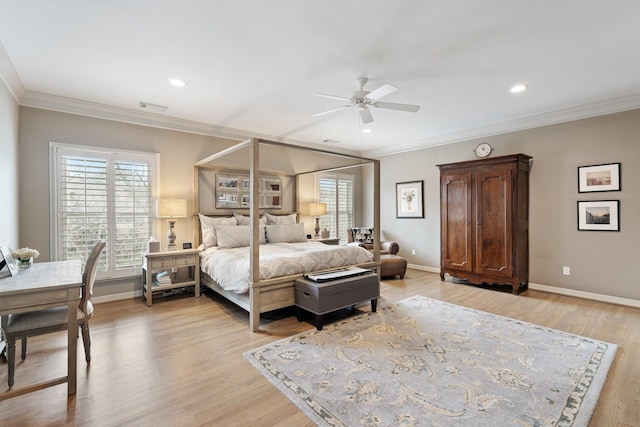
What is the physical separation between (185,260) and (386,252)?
12.1 ft

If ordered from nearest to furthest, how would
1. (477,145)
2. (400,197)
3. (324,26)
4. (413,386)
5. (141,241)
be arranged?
(413,386)
(324,26)
(141,241)
(477,145)
(400,197)

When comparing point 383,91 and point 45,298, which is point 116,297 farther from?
point 383,91

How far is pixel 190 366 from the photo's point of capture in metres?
2.49

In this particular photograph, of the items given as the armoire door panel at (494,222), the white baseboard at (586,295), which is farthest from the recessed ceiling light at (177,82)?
the white baseboard at (586,295)

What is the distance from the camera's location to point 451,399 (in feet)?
6.72

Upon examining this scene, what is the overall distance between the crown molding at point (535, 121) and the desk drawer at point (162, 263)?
5049 mm

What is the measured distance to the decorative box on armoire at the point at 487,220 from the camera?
4586 millimetres

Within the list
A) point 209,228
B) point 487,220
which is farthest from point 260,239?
point 487,220

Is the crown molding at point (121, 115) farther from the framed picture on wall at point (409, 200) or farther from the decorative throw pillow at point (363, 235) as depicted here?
the framed picture on wall at point (409, 200)

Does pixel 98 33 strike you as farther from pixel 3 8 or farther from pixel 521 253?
pixel 521 253

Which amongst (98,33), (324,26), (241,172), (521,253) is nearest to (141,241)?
(241,172)

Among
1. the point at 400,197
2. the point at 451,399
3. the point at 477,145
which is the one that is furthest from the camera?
the point at 400,197

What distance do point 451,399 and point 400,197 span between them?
5.05 m

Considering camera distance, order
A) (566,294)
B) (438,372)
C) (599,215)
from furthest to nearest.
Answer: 1. (566,294)
2. (599,215)
3. (438,372)
